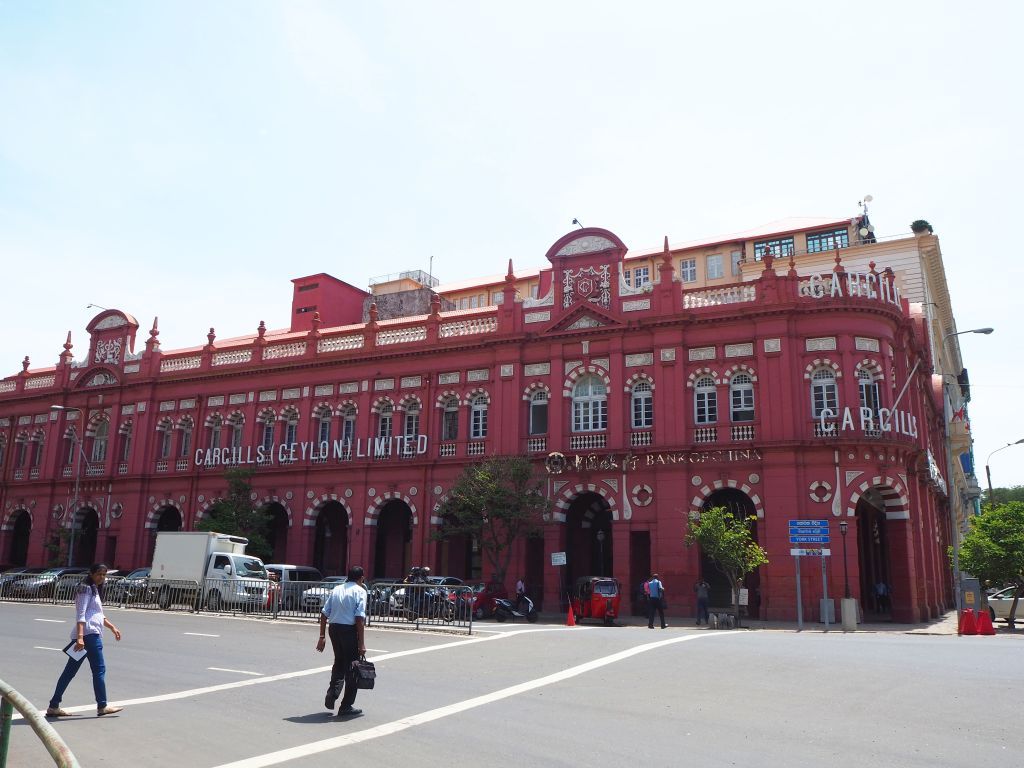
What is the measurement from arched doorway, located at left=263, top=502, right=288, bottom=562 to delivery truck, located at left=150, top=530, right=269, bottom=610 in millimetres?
7126

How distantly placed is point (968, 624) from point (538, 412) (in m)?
17.6

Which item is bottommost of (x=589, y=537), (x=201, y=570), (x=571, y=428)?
(x=201, y=570)

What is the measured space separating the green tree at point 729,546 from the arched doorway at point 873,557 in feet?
21.4

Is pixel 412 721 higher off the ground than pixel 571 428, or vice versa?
pixel 571 428

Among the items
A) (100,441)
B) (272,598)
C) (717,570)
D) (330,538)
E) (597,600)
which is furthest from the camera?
(100,441)

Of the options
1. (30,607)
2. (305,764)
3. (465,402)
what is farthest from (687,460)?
(305,764)

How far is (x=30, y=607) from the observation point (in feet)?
95.2

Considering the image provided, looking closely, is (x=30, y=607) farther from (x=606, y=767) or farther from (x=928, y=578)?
(x=928, y=578)

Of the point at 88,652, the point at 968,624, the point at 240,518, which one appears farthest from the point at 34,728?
the point at 240,518

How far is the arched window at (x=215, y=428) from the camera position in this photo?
145 ft

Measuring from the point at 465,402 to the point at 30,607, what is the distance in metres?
17.6

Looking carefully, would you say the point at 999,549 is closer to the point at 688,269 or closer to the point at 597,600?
the point at 597,600

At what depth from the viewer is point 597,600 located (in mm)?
29250

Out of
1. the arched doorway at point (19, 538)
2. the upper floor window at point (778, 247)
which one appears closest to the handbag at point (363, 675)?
the upper floor window at point (778, 247)
